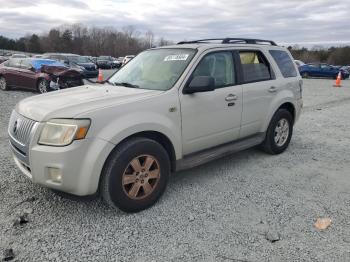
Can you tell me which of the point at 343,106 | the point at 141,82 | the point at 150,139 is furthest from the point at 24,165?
the point at 343,106

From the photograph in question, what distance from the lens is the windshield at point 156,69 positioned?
4.20m

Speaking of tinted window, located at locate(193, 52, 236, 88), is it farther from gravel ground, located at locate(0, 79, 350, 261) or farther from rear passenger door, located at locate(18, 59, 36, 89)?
rear passenger door, located at locate(18, 59, 36, 89)

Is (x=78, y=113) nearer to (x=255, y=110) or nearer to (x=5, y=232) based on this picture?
(x=5, y=232)

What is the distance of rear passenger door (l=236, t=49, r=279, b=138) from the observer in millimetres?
4918

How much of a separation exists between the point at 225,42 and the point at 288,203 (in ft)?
8.15

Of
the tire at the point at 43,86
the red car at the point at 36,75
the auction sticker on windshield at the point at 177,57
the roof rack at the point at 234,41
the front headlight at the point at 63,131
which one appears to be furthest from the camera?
the tire at the point at 43,86

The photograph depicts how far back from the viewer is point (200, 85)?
13.0ft

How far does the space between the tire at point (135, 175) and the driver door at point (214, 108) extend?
51 centimetres

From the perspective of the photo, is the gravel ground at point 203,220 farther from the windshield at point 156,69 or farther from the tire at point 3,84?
the tire at point 3,84

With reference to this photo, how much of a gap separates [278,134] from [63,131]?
381 centimetres

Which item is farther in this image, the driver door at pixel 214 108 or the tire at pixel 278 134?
the tire at pixel 278 134

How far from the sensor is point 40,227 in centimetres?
335

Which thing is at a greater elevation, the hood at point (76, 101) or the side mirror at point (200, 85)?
the side mirror at point (200, 85)

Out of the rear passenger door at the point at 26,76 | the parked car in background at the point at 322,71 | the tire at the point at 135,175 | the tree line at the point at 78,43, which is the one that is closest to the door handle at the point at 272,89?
the tire at the point at 135,175
